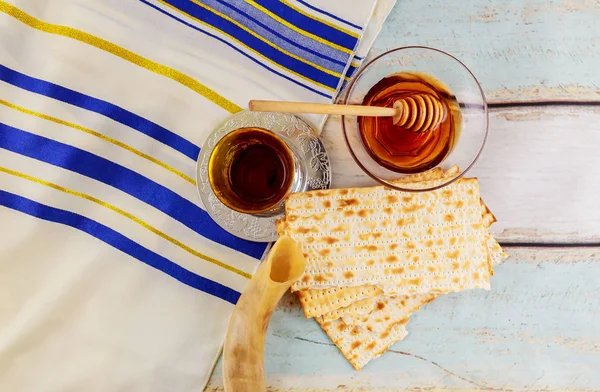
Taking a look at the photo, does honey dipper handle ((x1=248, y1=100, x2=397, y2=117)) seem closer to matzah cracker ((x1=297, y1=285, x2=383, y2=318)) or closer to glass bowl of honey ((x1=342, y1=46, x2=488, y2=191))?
glass bowl of honey ((x1=342, y1=46, x2=488, y2=191))

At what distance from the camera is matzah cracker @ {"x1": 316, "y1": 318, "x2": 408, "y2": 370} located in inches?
32.1

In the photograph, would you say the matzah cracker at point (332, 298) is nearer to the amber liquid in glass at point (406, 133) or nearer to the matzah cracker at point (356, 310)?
the matzah cracker at point (356, 310)

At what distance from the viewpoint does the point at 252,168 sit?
0.80 m

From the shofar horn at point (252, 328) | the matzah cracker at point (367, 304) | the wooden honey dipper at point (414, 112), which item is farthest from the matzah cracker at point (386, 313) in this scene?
the wooden honey dipper at point (414, 112)

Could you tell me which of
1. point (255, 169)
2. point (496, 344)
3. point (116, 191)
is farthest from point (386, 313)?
point (116, 191)

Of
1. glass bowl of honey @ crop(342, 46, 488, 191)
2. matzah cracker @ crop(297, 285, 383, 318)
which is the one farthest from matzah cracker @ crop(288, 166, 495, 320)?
glass bowl of honey @ crop(342, 46, 488, 191)

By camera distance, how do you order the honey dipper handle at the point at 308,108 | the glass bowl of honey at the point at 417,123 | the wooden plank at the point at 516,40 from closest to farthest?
1. the honey dipper handle at the point at 308,108
2. the glass bowl of honey at the point at 417,123
3. the wooden plank at the point at 516,40

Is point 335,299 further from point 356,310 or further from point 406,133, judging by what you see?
point 406,133

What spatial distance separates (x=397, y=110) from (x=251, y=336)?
0.35 metres

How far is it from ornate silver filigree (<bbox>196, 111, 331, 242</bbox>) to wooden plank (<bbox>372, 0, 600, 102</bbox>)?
17 centimetres

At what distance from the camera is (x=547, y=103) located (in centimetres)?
83

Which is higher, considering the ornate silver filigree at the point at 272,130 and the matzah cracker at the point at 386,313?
the ornate silver filigree at the point at 272,130

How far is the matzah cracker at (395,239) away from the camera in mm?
790

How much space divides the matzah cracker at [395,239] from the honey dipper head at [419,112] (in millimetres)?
117
